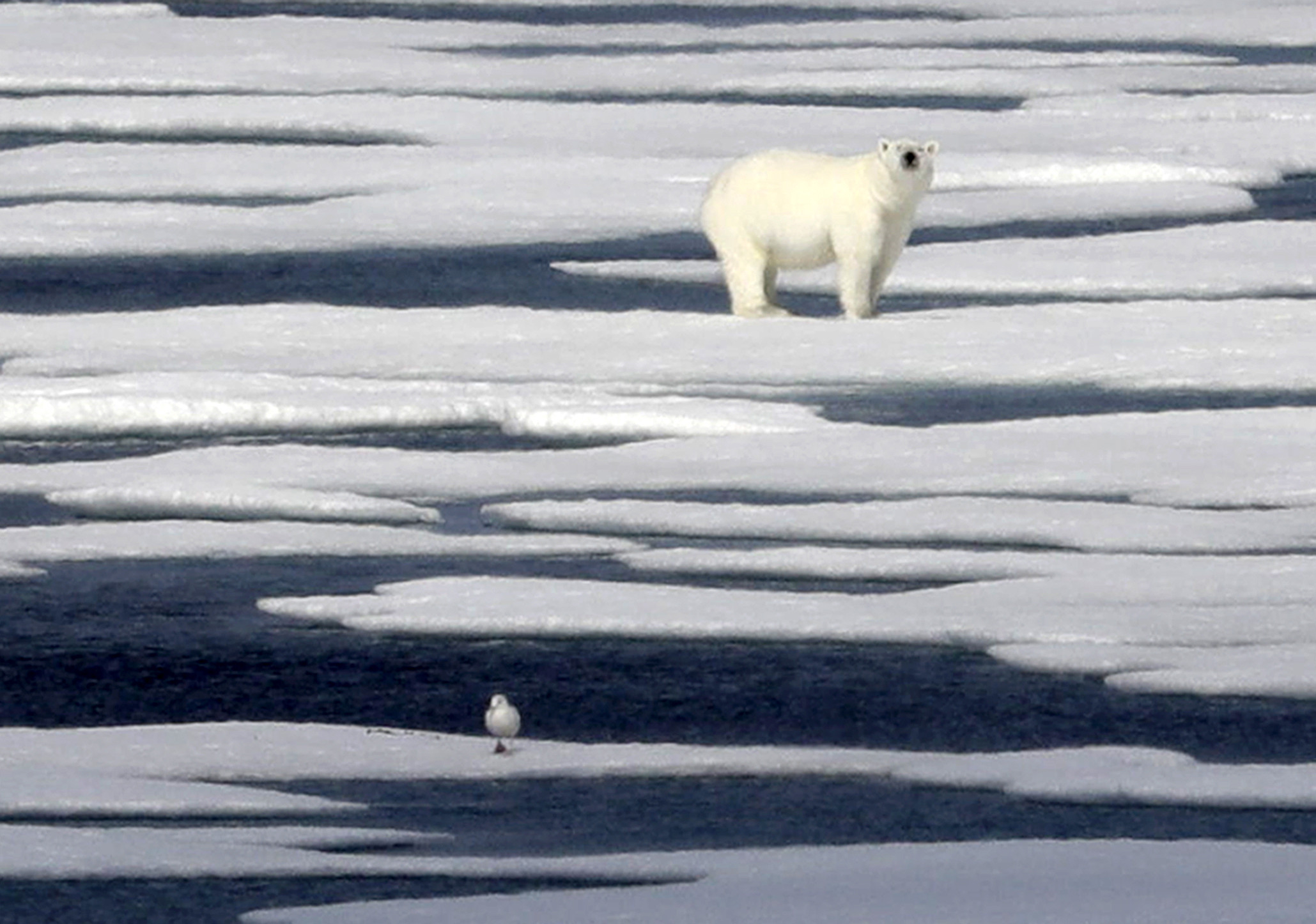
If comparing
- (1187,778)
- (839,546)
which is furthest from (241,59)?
(1187,778)

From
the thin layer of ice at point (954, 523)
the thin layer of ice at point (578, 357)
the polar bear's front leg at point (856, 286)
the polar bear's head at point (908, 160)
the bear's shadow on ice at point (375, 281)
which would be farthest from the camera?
the bear's shadow on ice at point (375, 281)

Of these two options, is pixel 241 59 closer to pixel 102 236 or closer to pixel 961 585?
pixel 102 236

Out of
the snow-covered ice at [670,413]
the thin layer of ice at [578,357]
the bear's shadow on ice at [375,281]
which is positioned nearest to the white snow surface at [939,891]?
the snow-covered ice at [670,413]

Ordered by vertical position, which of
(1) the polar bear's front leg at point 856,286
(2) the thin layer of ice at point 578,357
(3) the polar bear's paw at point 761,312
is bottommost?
(2) the thin layer of ice at point 578,357

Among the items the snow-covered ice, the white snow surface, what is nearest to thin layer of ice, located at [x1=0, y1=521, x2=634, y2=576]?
the snow-covered ice

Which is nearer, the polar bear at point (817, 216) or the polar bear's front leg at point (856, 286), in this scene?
the polar bear at point (817, 216)

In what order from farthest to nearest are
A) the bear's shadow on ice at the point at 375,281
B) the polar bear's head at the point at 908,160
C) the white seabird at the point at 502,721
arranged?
the bear's shadow on ice at the point at 375,281, the polar bear's head at the point at 908,160, the white seabird at the point at 502,721

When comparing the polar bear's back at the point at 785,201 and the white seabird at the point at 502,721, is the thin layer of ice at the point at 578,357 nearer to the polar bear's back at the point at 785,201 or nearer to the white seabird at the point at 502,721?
the polar bear's back at the point at 785,201

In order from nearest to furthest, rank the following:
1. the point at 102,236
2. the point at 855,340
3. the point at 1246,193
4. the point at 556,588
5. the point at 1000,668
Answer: the point at 1000,668, the point at 556,588, the point at 855,340, the point at 102,236, the point at 1246,193

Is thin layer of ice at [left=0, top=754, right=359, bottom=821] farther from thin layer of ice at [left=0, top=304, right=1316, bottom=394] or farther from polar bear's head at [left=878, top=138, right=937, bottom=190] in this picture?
polar bear's head at [left=878, top=138, right=937, bottom=190]
